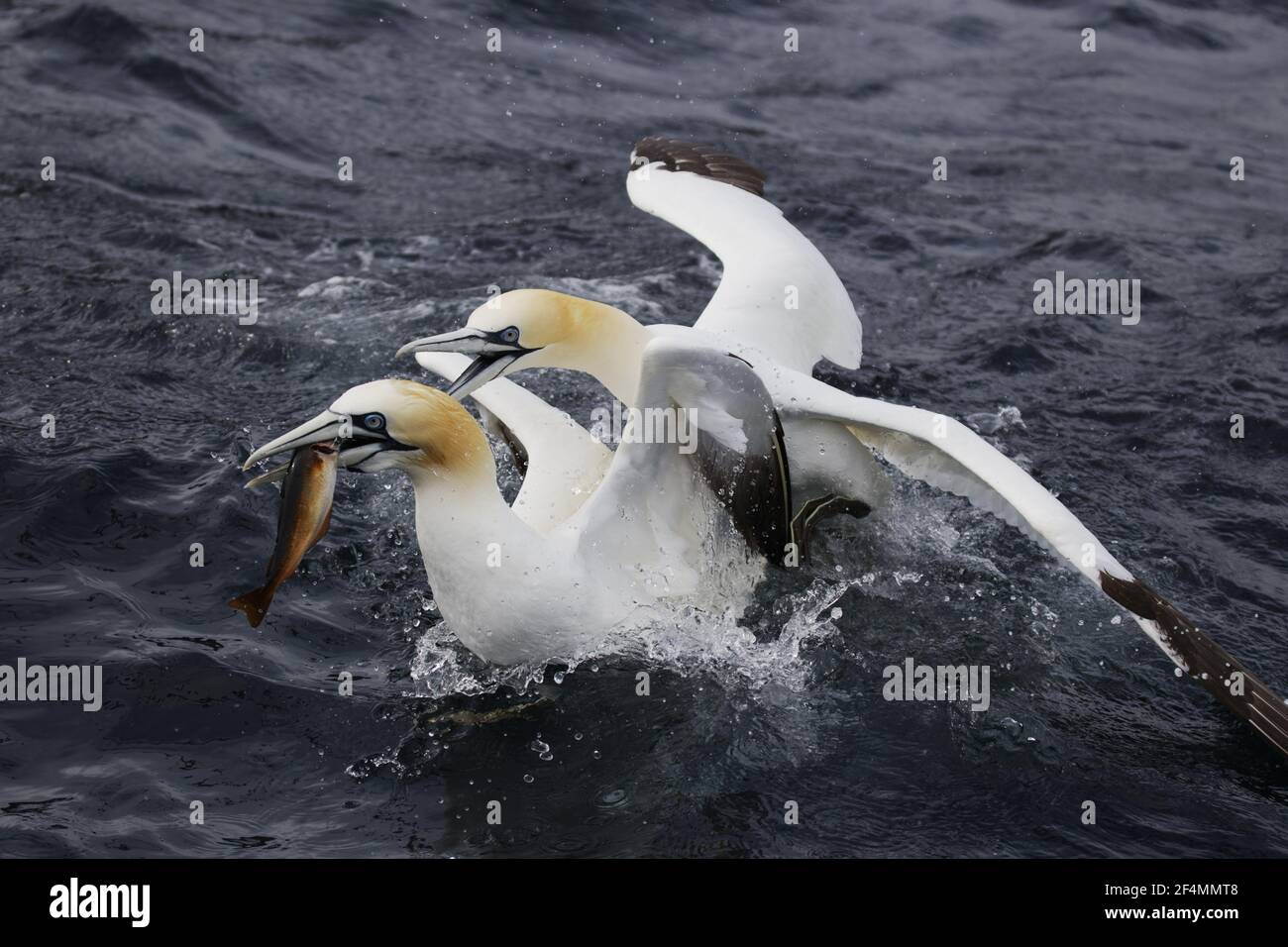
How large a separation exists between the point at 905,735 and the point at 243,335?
514cm

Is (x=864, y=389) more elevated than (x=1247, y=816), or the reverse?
(x=864, y=389)

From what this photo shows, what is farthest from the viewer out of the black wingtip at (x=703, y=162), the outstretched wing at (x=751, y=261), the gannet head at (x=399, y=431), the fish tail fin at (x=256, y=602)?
the black wingtip at (x=703, y=162)

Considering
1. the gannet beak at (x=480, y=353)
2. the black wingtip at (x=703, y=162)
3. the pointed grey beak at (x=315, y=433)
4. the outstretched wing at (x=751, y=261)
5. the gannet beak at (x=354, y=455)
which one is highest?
the black wingtip at (x=703, y=162)

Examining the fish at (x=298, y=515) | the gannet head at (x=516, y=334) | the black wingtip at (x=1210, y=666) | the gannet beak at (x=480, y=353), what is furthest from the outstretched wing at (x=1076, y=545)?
the fish at (x=298, y=515)

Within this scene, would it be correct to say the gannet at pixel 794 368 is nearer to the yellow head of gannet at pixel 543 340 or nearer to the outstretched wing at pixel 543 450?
the yellow head of gannet at pixel 543 340

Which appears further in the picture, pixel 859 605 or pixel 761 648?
pixel 859 605

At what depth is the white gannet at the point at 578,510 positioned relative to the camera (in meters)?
5.99

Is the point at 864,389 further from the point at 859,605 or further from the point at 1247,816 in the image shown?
the point at 1247,816

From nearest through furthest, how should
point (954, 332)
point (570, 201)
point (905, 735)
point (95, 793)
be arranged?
point (95, 793)
point (905, 735)
point (954, 332)
point (570, 201)

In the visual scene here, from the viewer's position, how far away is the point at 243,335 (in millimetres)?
9641

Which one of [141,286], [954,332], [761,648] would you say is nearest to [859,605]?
[761,648]

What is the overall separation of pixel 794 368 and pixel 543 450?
1305 millimetres

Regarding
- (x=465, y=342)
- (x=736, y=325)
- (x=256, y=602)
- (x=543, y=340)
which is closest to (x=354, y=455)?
(x=256, y=602)

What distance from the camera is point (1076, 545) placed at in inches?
229
